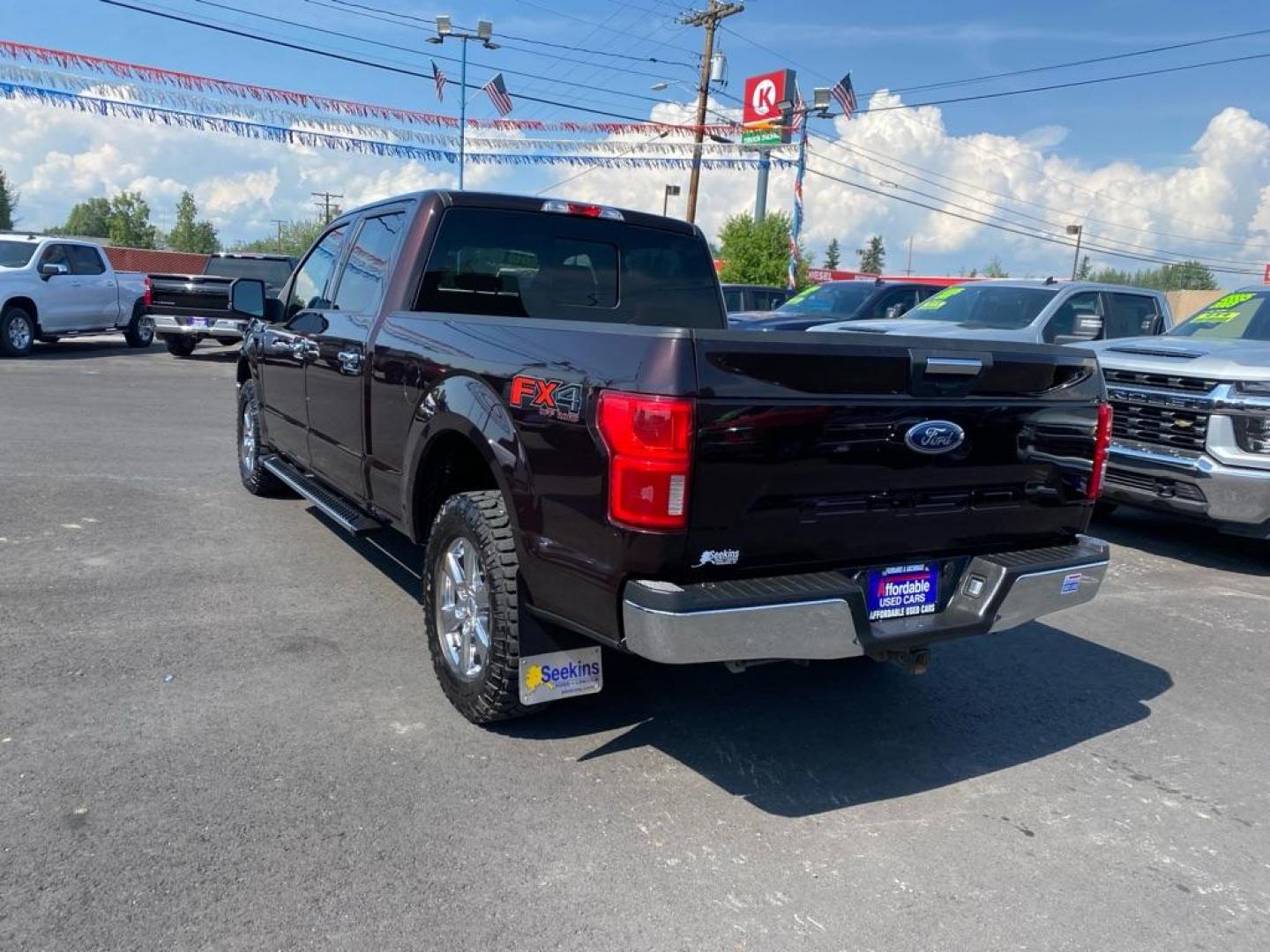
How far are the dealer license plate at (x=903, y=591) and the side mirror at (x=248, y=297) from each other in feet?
14.9

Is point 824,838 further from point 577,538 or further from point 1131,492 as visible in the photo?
point 1131,492

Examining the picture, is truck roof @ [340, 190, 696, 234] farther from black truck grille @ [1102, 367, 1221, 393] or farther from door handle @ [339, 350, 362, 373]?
black truck grille @ [1102, 367, 1221, 393]

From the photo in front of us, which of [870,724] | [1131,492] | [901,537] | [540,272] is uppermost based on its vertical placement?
[540,272]

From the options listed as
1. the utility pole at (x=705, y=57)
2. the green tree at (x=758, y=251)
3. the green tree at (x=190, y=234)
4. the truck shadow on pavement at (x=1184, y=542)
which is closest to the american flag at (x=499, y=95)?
the utility pole at (x=705, y=57)

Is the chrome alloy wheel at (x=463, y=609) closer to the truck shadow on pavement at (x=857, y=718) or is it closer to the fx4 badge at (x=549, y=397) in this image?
the truck shadow on pavement at (x=857, y=718)

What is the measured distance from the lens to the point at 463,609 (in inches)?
153

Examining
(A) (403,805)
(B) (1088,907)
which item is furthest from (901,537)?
(A) (403,805)

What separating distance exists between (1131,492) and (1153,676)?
2550mm

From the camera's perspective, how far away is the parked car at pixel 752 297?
1901 cm

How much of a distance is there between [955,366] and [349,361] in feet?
9.49

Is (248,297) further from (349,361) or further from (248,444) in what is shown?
(349,361)

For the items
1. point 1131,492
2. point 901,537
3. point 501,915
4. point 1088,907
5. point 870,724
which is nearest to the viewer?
point 501,915

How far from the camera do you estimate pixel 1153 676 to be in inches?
189

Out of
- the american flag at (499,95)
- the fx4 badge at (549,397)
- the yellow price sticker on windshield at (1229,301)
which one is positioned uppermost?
the american flag at (499,95)
